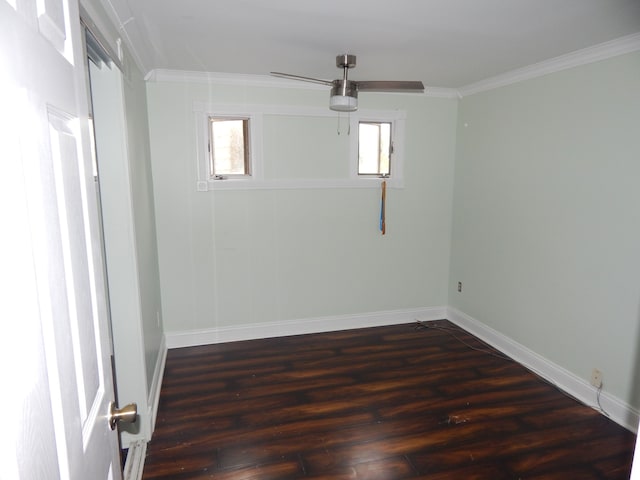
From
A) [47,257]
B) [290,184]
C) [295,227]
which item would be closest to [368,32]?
[290,184]

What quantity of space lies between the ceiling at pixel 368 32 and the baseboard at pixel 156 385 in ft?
7.33

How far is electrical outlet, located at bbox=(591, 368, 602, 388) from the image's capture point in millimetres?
2721

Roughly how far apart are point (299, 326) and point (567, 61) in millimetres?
3138

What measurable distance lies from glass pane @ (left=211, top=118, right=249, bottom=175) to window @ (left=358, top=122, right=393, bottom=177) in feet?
3.77

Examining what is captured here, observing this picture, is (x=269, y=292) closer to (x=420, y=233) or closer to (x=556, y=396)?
(x=420, y=233)

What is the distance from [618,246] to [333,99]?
82.9 inches

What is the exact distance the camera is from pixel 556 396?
9.46 feet

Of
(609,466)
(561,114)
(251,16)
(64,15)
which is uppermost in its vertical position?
(251,16)

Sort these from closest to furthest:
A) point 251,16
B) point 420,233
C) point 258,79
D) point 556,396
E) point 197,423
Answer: point 251,16
point 197,423
point 556,396
point 258,79
point 420,233

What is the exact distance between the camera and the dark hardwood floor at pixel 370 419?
2193mm

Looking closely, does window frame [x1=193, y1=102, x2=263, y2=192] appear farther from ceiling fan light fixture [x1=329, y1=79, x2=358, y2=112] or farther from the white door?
the white door

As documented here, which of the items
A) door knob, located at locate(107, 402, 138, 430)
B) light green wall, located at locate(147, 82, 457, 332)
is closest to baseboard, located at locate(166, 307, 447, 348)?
light green wall, located at locate(147, 82, 457, 332)

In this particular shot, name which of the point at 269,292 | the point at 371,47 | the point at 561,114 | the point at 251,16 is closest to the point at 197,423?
Result: the point at 269,292

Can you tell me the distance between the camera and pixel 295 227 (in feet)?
12.5
